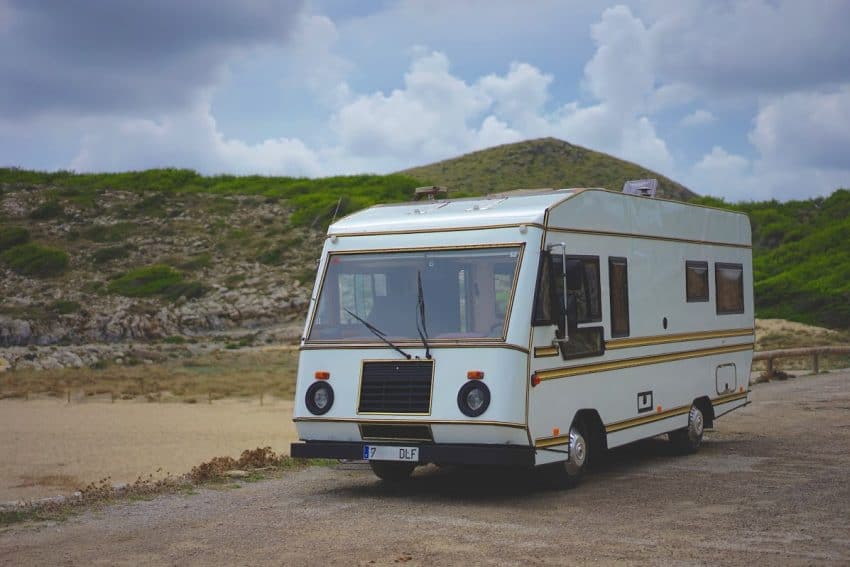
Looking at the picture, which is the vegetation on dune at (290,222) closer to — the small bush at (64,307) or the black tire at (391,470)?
the small bush at (64,307)

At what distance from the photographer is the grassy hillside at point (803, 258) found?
48.6 metres

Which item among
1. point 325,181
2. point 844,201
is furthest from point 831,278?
point 325,181

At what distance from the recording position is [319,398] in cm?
1136

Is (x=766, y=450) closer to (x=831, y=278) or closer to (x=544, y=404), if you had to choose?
(x=544, y=404)

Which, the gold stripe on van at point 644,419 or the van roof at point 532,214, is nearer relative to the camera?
the van roof at point 532,214

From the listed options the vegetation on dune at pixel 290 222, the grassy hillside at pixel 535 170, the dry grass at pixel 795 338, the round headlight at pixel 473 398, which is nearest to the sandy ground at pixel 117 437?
the round headlight at pixel 473 398

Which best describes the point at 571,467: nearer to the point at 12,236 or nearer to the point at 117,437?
the point at 117,437

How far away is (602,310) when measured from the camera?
12.3 m

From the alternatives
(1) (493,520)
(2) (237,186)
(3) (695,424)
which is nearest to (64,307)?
(2) (237,186)

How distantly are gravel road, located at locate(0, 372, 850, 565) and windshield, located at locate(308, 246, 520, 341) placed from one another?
1.69m

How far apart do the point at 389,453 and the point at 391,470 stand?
1696 millimetres

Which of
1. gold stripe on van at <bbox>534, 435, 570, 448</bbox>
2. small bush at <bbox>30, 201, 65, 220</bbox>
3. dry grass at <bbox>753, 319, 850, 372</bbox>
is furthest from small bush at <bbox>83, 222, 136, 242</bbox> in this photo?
Answer: gold stripe on van at <bbox>534, 435, 570, 448</bbox>

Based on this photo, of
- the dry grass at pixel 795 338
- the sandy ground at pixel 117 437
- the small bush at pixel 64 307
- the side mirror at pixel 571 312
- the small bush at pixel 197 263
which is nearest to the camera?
the side mirror at pixel 571 312

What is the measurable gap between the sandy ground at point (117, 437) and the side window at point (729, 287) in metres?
7.46
